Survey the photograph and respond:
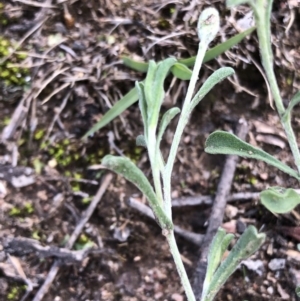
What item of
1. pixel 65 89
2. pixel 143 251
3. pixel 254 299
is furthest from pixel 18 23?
pixel 254 299

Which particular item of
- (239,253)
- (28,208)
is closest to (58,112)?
(28,208)

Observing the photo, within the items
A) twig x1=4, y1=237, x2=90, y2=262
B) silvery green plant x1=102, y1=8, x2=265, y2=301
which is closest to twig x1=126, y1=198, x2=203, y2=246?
twig x1=4, y1=237, x2=90, y2=262

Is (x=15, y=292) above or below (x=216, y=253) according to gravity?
below

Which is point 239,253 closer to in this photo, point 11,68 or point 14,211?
point 14,211

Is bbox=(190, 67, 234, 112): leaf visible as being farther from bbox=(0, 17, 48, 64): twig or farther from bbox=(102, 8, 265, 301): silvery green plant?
bbox=(0, 17, 48, 64): twig

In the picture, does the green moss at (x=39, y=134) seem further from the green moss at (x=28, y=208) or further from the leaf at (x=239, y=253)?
the leaf at (x=239, y=253)
